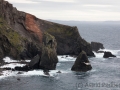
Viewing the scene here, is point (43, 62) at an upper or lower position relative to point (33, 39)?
lower

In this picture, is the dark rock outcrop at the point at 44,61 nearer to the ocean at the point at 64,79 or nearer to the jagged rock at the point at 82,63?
the ocean at the point at 64,79

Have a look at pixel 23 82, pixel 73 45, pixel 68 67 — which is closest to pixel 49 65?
pixel 68 67

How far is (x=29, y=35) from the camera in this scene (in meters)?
118

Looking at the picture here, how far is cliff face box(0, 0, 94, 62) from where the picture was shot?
101531 mm

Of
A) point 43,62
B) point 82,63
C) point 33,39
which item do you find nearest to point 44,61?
point 43,62

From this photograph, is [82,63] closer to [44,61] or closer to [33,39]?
[44,61]

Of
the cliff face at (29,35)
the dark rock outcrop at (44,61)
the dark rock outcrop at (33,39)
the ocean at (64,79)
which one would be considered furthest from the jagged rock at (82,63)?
the cliff face at (29,35)

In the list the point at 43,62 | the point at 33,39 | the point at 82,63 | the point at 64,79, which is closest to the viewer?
the point at 64,79

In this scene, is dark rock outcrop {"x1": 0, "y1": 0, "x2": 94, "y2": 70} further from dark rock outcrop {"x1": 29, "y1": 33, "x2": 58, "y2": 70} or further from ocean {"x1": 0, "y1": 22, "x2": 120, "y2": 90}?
ocean {"x1": 0, "y1": 22, "x2": 120, "y2": 90}

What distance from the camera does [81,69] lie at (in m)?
88.4

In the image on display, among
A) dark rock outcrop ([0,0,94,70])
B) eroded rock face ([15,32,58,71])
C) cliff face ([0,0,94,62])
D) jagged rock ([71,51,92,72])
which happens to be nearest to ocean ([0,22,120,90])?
jagged rock ([71,51,92,72])

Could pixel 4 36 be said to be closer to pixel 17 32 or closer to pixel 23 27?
pixel 17 32

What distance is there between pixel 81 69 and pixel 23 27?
43406 mm

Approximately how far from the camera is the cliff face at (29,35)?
101531 mm
